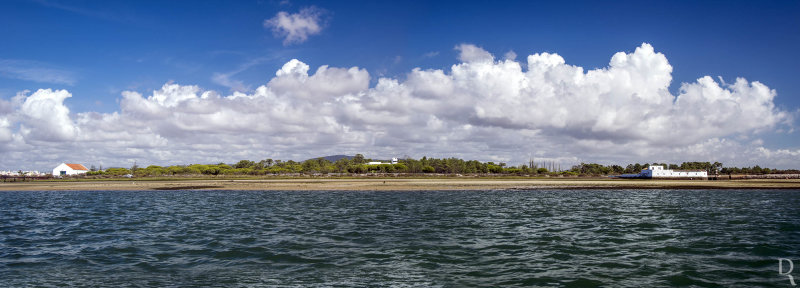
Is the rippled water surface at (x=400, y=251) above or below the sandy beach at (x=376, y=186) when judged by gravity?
below

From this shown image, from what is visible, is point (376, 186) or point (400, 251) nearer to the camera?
point (400, 251)

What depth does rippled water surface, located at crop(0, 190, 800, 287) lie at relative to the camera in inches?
702

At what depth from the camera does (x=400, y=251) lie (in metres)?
23.4

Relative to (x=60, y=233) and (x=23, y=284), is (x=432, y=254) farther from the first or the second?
(x=60, y=233)

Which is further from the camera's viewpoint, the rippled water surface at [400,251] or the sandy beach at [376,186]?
the sandy beach at [376,186]

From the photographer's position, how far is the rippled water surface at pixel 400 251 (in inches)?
702

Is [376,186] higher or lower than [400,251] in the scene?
higher

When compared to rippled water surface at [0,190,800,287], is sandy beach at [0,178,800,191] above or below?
above

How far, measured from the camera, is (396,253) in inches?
901

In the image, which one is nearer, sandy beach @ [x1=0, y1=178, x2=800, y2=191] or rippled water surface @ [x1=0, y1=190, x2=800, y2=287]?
rippled water surface @ [x1=0, y1=190, x2=800, y2=287]

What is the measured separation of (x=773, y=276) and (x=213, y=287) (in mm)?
22483

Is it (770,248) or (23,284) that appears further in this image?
(770,248)

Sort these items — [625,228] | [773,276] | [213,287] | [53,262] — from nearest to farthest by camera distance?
[213,287]
[773,276]
[53,262]
[625,228]

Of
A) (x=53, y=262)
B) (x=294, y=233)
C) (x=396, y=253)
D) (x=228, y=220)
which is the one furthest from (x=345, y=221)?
(x=53, y=262)
